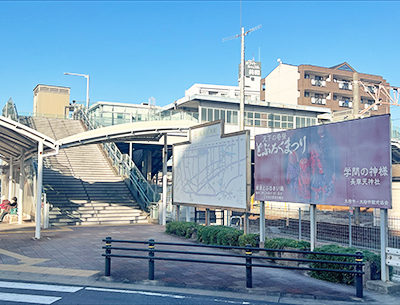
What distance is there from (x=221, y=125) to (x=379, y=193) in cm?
A: 723

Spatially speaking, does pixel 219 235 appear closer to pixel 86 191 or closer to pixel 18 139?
pixel 18 139

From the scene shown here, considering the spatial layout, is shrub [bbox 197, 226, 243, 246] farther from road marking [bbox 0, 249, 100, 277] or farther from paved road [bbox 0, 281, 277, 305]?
paved road [bbox 0, 281, 277, 305]

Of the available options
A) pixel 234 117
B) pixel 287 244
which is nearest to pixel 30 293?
pixel 287 244

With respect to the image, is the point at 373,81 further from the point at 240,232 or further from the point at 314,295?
A: the point at 314,295

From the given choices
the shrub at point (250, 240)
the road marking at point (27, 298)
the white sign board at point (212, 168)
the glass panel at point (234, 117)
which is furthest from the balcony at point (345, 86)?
the road marking at point (27, 298)

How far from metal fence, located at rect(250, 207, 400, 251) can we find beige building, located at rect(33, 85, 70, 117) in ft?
112

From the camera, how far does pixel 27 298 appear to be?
26.4ft

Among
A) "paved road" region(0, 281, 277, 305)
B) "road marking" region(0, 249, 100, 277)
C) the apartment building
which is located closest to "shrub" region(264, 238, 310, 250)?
"paved road" region(0, 281, 277, 305)

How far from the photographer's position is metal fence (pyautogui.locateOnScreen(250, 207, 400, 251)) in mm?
12406

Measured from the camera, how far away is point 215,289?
891 cm

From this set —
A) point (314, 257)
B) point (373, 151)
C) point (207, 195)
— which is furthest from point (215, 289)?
point (207, 195)

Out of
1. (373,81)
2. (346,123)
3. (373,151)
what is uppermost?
(373,81)

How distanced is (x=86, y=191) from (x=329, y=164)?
1746cm

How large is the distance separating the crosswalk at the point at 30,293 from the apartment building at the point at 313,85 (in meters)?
61.2
